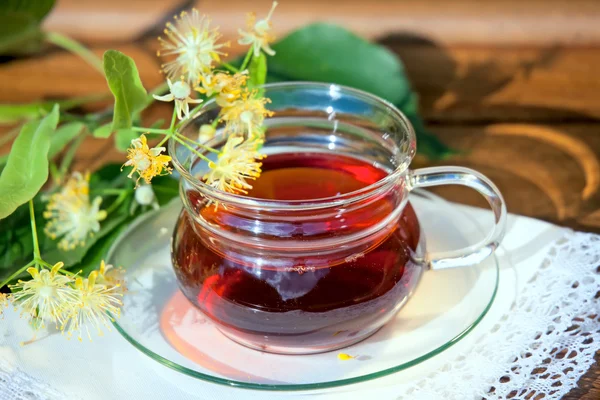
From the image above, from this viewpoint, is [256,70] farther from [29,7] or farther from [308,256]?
[29,7]

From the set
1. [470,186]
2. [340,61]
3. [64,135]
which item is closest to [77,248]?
[64,135]

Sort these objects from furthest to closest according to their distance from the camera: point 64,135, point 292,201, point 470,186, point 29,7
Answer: point 29,7 → point 64,135 → point 470,186 → point 292,201

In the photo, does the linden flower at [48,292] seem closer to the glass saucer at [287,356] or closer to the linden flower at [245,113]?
the glass saucer at [287,356]

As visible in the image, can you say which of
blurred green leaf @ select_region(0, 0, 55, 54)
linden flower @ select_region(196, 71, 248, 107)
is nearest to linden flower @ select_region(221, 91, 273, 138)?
linden flower @ select_region(196, 71, 248, 107)

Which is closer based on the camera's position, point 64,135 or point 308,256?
point 308,256

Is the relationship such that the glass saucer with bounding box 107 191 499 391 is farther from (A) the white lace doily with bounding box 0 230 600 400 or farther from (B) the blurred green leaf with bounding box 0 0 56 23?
(B) the blurred green leaf with bounding box 0 0 56 23

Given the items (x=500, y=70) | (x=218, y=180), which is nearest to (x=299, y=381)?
(x=218, y=180)

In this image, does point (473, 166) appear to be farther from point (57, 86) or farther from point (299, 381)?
point (57, 86)
